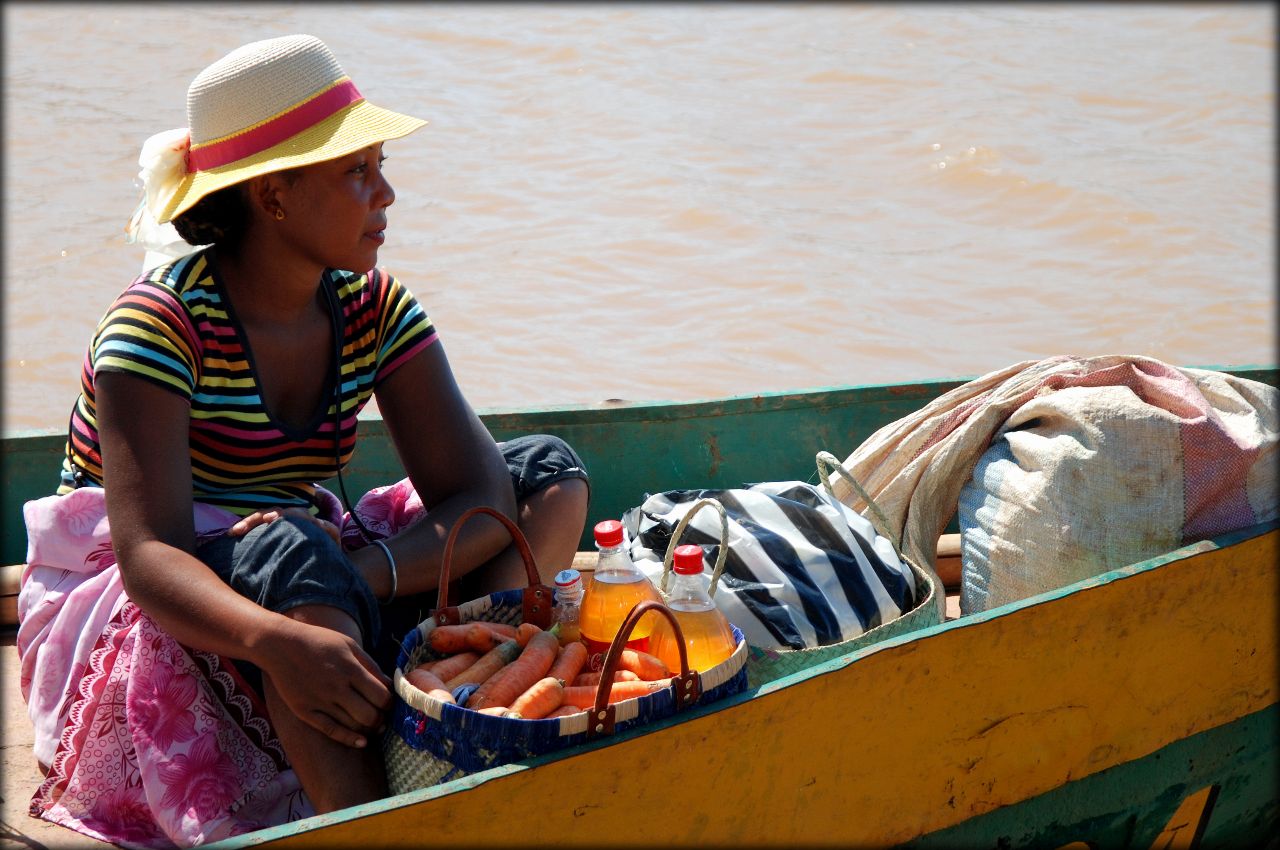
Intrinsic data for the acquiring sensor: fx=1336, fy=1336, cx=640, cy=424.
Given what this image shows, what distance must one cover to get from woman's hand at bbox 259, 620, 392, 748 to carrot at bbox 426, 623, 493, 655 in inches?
4.2

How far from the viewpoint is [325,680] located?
180 cm

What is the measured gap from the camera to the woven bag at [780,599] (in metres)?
2.14

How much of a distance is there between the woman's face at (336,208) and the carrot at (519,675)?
67 centimetres

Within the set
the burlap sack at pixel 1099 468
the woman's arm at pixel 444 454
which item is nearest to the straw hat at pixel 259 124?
the woman's arm at pixel 444 454

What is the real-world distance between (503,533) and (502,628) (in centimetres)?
33

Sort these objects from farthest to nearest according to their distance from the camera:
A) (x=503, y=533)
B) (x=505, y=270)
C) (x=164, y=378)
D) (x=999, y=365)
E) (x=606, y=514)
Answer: (x=505, y=270), (x=999, y=365), (x=606, y=514), (x=503, y=533), (x=164, y=378)

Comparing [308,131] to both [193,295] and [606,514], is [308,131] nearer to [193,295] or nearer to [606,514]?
[193,295]

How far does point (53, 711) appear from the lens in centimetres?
205

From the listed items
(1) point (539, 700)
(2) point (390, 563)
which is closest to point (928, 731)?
(1) point (539, 700)

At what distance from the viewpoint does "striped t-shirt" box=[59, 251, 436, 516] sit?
6.48 feet

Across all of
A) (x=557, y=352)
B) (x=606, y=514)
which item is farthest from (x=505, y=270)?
(x=606, y=514)

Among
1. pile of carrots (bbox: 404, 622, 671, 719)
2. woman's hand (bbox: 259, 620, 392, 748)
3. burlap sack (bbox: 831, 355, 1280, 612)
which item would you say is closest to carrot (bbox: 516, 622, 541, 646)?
pile of carrots (bbox: 404, 622, 671, 719)

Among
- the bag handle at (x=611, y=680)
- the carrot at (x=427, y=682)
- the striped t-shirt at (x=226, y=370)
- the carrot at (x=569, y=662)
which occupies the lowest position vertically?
the carrot at (x=569, y=662)

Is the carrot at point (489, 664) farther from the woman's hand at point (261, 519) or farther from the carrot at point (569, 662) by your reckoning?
the woman's hand at point (261, 519)
